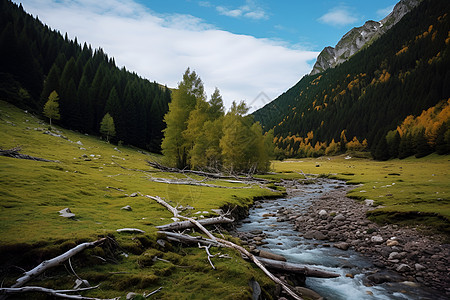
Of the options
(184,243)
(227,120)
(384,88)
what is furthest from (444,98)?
(184,243)

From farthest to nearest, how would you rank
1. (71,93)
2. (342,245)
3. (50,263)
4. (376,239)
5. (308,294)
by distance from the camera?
(71,93) < (376,239) < (342,245) < (308,294) < (50,263)

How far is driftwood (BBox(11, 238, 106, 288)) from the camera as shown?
435 cm

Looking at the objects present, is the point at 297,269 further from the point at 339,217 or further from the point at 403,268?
the point at 339,217

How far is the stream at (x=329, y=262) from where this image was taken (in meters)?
7.65

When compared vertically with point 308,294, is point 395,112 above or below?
above

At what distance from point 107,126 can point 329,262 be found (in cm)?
8211

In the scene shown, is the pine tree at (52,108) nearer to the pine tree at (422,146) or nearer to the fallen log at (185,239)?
the fallen log at (185,239)

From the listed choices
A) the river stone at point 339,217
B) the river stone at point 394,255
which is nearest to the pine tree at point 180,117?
the river stone at point 339,217

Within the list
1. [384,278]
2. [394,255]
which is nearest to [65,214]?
[384,278]

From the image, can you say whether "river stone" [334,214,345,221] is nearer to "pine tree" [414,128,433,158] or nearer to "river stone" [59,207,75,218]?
"river stone" [59,207,75,218]

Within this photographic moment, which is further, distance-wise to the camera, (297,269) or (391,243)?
(391,243)

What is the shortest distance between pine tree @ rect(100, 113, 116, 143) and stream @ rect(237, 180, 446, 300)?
7382 cm

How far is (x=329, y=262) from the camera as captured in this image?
33.3 ft

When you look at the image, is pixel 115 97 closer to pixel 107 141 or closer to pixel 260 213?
pixel 107 141
